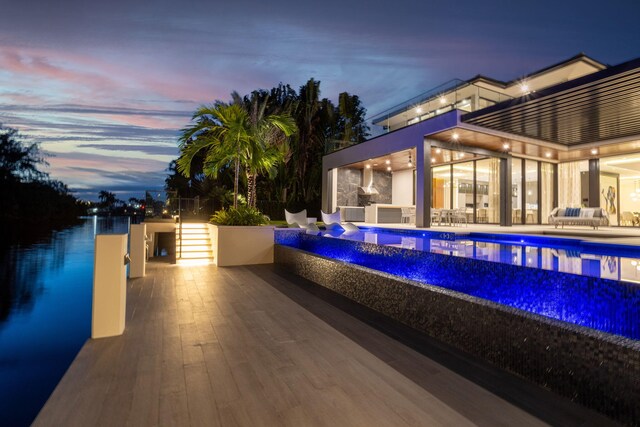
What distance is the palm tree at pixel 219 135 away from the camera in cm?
823

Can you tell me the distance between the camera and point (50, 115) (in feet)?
77.9

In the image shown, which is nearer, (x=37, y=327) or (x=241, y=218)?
(x=37, y=327)

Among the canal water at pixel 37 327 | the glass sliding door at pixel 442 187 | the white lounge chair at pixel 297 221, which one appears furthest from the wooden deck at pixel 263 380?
the glass sliding door at pixel 442 187

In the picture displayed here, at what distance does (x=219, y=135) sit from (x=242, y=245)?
3359 millimetres

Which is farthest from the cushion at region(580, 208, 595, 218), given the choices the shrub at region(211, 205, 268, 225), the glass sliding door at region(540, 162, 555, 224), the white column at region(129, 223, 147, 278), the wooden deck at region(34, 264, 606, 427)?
the white column at region(129, 223, 147, 278)

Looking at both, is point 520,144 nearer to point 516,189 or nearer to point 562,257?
point 516,189

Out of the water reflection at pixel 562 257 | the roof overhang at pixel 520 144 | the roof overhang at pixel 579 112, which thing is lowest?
the water reflection at pixel 562 257

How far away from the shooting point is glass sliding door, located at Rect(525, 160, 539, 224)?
43.3ft

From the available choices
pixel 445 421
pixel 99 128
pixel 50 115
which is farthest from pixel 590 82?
pixel 99 128

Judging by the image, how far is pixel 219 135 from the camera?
8836 mm

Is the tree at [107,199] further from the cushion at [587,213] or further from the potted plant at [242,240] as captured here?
the cushion at [587,213]

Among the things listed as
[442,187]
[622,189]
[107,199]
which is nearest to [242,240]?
[442,187]

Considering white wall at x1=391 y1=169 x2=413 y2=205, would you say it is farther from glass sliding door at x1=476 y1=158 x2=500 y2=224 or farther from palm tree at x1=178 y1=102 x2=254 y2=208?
palm tree at x1=178 y1=102 x2=254 y2=208

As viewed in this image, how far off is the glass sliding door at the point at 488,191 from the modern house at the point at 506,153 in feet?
0.13
